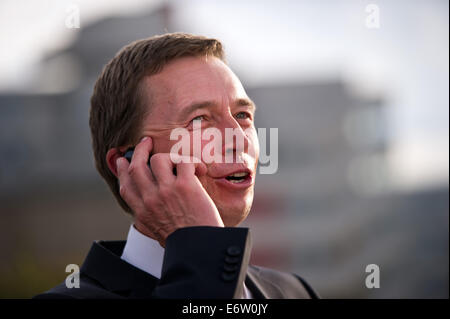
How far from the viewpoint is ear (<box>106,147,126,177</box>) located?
3.29m

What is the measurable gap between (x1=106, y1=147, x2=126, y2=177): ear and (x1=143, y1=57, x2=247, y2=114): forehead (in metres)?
0.39

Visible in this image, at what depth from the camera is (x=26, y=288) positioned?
70.4 feet

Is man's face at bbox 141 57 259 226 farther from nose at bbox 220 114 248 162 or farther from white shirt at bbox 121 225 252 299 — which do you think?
white shirt at bbox 121 225 252 299

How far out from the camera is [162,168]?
8.82 ft

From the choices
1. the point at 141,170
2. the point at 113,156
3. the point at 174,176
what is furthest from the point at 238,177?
the point at 113,156

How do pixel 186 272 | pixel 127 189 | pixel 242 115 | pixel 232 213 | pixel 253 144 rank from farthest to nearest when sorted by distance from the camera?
pixel 242 115 < pixel 253 144 < pixel 232 213 < pixel 127 189 < pixel 186 272

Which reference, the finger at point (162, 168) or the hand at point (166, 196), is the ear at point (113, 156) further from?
the finger at point (162, 168)

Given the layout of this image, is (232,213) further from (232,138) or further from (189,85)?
(189,85)

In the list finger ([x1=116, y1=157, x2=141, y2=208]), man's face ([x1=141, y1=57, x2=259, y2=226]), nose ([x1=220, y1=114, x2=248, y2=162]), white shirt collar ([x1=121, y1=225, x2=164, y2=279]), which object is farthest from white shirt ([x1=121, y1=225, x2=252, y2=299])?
nose ([x1=220, y1=114, x2=248, y2=162])

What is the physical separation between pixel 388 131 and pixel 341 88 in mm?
11462

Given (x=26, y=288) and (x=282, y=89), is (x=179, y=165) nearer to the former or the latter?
(x=26, y=288)

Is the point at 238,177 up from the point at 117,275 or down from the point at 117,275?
up

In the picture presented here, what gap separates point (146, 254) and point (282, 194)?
201ft

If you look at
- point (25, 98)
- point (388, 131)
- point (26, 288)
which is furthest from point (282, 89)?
point (26, 288)
